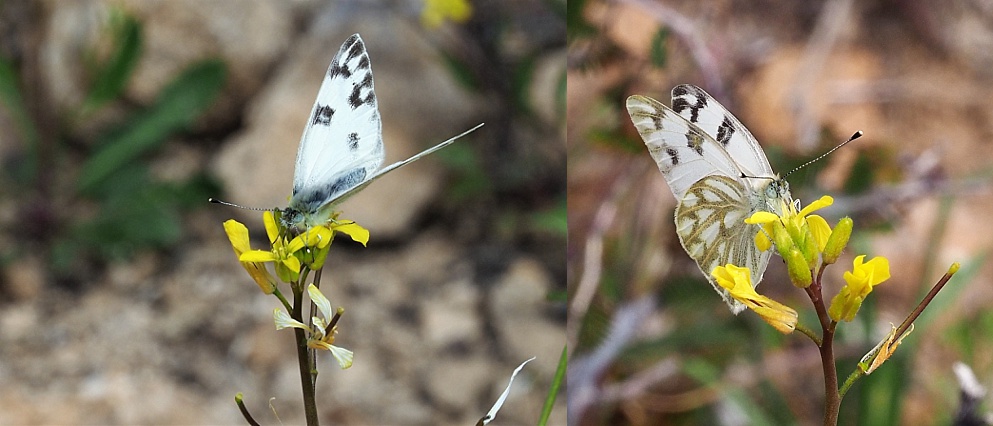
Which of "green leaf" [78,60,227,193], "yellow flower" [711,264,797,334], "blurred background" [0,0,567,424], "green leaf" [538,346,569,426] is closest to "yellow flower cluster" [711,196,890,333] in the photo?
"yellow flower" [711,264,797,334]

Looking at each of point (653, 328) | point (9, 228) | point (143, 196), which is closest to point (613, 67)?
point (653, 328)

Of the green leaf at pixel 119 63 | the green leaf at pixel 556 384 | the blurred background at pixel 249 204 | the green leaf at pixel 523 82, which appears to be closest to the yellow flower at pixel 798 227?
the green leaf at pixel 556 384

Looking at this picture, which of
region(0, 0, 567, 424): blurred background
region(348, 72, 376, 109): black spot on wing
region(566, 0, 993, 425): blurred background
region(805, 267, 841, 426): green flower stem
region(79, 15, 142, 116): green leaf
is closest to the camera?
region(805, 267, 841, 426): green flower stem

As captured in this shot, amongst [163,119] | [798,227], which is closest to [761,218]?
[798,227]

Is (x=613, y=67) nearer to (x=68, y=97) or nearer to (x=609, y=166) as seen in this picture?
(x=609, y=166)

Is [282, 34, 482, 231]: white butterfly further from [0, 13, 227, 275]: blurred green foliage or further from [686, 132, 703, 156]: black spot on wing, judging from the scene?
[0, 13, 227, 275]: blurred green foliage

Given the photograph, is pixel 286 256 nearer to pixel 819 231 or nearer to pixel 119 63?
pixel 819 231
